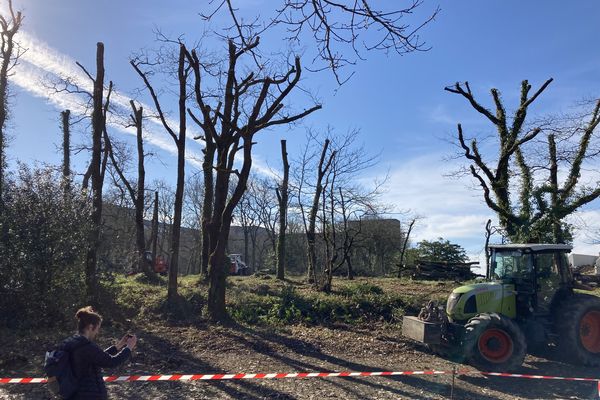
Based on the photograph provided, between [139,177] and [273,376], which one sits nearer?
[273,376]

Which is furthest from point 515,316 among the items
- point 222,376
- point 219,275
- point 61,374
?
point 61,374

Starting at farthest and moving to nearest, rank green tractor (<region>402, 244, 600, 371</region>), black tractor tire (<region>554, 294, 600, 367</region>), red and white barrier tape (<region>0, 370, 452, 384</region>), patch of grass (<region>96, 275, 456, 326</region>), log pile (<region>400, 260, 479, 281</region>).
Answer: log pile (<region>400, 260, 479, 281</region>) < patch of grass (<region>96, 275, 456, 326</region>) < black tractor tire (<region>554, 294, 600, 367</region>) < green tractor (<region>402, 244, 600, 371</region>) < red and white barrier tape (<region>0, 370, 452, 384</region>)

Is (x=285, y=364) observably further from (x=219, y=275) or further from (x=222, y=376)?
(x=219, y=275)

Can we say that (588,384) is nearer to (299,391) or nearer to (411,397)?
(411,397)

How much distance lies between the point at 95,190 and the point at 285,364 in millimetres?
8871

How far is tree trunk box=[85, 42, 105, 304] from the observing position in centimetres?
1406

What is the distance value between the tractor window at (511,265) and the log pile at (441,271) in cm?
1774

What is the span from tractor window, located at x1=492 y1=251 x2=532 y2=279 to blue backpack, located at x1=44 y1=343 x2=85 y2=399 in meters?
9.34

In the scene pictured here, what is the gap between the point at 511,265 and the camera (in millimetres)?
11258

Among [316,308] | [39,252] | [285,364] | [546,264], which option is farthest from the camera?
[316,308]

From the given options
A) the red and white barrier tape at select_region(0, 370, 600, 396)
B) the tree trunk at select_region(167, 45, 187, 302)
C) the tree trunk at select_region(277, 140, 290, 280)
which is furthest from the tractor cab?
the tree trunk at select_region(277, 140, 290, 280)

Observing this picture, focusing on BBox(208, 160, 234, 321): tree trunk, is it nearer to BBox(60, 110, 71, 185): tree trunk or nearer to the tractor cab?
the tractor cab

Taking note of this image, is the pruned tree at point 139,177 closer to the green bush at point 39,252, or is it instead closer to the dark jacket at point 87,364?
the green bush at point 39,252

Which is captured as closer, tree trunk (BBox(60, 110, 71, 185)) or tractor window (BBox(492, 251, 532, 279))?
tractor window (BBox(492, 251, 532, 279))
